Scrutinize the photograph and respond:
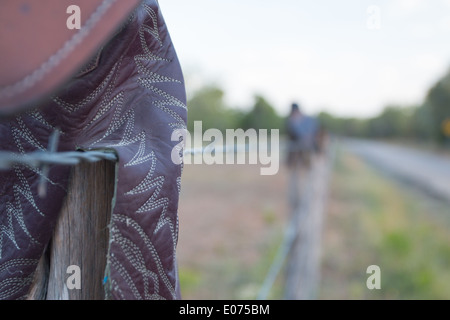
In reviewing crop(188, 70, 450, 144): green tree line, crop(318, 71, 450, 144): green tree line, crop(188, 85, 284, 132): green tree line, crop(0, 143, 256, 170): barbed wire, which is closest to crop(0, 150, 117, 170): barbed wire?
crop(0, 143, 256, 170): barbed wire

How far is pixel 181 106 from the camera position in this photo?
2.27 ft

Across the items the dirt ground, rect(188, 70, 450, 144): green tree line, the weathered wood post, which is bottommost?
the weathered wood post

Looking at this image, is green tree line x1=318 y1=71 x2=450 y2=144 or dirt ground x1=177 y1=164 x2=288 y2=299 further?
green tree line x1=318 y1=71 x2=450 y2=144

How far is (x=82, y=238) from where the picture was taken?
682 mm

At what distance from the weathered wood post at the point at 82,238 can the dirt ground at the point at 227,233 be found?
14.2ft

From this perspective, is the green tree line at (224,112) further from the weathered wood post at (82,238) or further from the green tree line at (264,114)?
the weathered wood post at (82,238)

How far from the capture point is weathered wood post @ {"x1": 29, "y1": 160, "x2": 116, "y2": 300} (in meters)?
0.67

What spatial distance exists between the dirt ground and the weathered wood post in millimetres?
4339

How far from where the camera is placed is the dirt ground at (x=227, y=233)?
5.85m

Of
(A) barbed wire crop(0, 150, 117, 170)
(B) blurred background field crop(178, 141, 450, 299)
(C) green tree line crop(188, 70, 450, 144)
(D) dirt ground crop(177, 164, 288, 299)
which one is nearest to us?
(A) barbed wire crop(0, 150, 117, 170)

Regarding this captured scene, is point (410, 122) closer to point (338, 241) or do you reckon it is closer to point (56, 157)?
point (338, 241)

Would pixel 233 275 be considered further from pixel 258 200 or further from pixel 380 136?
pixel 380 136

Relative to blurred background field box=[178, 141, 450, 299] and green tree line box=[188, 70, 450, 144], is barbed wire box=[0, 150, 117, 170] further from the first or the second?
green tree line box=[188, 70, 450, 144]

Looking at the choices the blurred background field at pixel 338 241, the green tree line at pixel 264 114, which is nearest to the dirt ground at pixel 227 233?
the blurred background field at pixel 338 241
